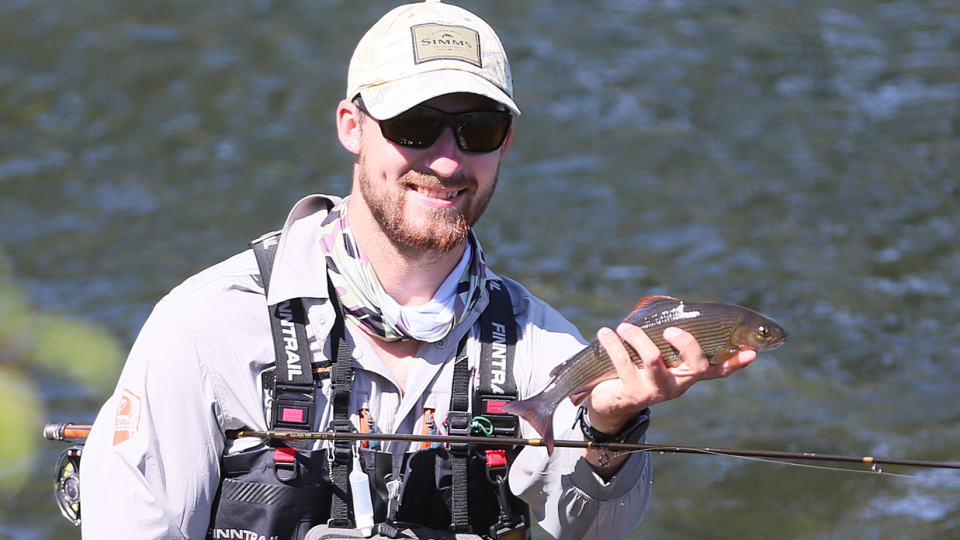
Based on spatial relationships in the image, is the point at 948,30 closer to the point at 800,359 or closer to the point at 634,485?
the point at 800,359

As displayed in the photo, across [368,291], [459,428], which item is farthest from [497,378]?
[368,291]

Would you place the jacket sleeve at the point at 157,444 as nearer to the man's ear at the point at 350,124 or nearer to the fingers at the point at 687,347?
the man's ear at the point at 350,124

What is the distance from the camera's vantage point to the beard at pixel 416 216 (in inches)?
149

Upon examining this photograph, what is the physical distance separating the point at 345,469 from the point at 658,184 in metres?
9.37

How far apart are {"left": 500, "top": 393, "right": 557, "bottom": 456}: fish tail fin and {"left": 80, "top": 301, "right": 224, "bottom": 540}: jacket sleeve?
37.7 inches

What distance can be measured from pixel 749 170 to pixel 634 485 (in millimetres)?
9596

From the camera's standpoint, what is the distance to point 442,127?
3.79 m

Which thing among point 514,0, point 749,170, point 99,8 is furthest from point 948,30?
point 99,8

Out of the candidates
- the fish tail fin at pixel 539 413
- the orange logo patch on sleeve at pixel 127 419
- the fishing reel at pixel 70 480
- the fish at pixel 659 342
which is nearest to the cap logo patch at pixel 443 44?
the fish at pixel 659 342

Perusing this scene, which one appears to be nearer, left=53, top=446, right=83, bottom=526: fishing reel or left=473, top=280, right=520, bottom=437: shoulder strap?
left=473, top=280, right=520, bottom=437: shoulder strap

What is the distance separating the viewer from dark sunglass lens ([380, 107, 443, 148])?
373 centimetres

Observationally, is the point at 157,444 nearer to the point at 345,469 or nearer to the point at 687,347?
the point at 345,469

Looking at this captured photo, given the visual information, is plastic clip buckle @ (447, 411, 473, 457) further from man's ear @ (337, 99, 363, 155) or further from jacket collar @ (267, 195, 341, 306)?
man's ear @ (337, 99, 363, 155)

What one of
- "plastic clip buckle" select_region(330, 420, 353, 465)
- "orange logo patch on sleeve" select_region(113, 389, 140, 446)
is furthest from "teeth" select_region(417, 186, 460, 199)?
"orange logo patch on sleeve" select_region(113, 389, 140, 446)
